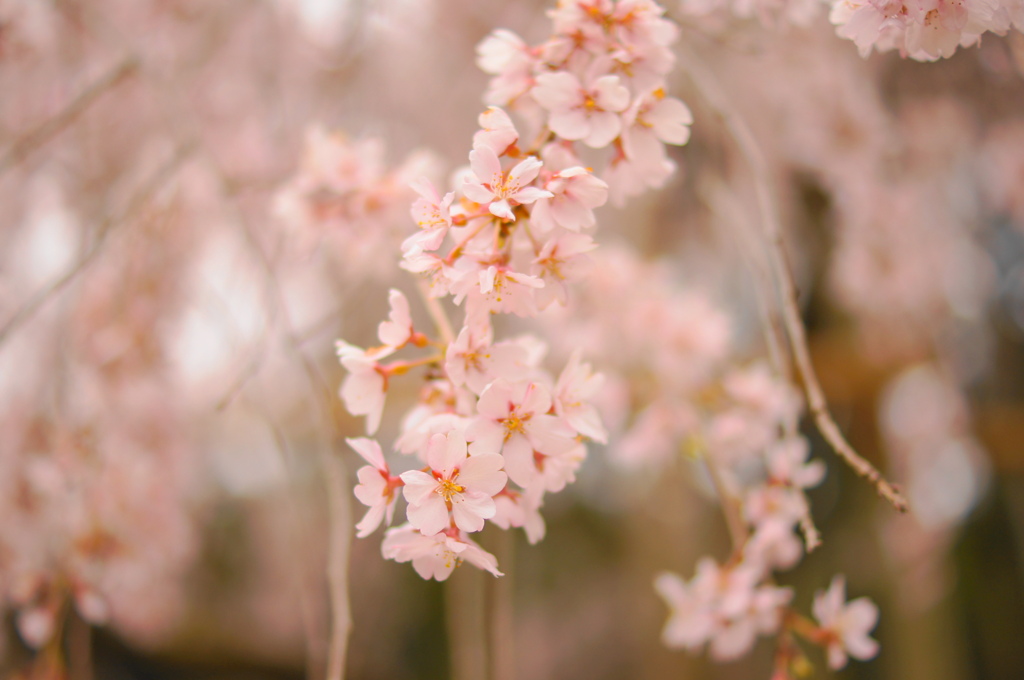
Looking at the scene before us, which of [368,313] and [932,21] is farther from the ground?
[932,21]

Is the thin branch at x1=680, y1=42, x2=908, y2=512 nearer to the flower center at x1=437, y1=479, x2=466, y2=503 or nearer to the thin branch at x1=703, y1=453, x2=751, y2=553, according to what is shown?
the thin branch at x1=703, y1=453, x2=751, y2=553

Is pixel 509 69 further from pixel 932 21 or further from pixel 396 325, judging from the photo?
pixel 932 21

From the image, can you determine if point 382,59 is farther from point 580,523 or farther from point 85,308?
point 580,523

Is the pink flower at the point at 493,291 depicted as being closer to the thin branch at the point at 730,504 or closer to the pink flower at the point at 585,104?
the pink flower at the point at 585,104

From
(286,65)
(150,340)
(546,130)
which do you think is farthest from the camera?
(286,65)

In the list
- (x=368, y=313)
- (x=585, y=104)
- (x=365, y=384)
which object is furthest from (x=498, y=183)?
(x=368, y=313)

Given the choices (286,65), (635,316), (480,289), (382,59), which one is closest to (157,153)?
(286,65)
